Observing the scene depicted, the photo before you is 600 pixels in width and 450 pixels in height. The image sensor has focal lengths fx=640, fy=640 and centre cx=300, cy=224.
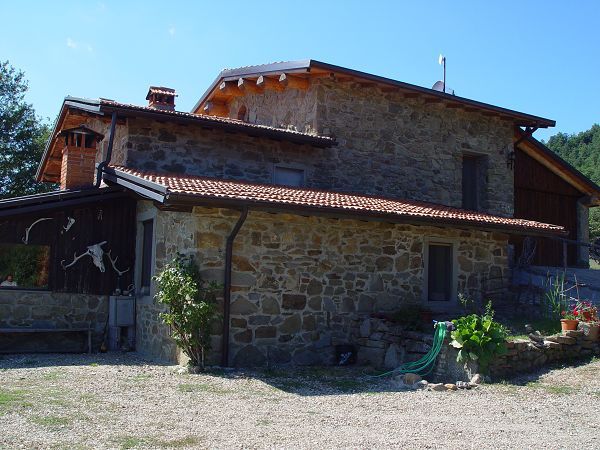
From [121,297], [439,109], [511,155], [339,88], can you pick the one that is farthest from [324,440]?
[511,155]

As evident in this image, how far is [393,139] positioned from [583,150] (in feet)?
112

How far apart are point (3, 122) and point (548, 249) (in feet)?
66.8

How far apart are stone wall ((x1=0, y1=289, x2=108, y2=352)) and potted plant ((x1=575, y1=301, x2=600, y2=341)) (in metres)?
8.19

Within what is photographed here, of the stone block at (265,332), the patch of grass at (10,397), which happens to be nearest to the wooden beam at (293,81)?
the stone block at (265,332)

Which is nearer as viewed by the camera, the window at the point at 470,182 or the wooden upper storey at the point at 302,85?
the wooden upper storey at the point at 302,85

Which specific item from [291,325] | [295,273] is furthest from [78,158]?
[291,325]

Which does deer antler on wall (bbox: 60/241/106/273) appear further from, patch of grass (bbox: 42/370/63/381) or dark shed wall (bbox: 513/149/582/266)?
dark shed wall (bbox: 513/149/582/266)

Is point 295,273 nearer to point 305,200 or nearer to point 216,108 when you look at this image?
point 305,200

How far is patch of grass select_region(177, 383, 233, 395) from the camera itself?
7814mm

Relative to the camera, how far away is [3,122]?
24938 millimetres

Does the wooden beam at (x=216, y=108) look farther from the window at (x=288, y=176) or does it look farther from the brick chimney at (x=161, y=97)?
the window at (x=288, y=176)

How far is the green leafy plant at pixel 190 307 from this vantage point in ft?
29.8

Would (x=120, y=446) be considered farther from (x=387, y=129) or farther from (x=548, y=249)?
(x=548, y=249)

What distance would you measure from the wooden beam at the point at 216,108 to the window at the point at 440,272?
8.24 m
